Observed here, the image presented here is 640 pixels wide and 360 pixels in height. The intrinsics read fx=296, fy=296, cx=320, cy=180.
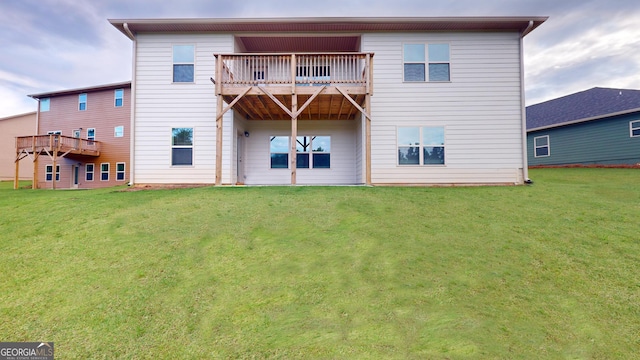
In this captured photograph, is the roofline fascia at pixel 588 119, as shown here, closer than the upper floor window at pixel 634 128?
No

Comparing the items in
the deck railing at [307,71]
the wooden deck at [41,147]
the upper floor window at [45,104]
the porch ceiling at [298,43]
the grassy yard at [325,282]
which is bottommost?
the grassy yard at [325,282]

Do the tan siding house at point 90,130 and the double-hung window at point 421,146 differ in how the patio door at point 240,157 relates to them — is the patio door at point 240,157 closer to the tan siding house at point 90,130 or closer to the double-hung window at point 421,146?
the double-hung window at point 421,146

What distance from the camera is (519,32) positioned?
35.0ft

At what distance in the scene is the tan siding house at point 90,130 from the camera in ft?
68.0

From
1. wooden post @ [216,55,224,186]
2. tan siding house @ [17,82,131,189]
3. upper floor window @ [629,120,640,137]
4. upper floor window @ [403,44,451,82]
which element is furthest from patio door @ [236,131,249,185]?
upper floor window @ [629,120,640,137]

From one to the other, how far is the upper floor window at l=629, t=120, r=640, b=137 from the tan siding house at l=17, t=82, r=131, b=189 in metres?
30.1

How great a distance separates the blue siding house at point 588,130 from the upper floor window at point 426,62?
12.4 meters

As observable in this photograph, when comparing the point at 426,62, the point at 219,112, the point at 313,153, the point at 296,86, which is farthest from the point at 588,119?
the point at 219,112

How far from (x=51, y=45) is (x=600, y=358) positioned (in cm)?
3029

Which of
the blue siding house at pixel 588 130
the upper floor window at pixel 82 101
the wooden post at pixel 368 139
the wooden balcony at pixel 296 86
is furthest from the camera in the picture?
the upper floor window at pixel 82 101

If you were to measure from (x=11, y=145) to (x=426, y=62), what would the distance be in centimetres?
3459

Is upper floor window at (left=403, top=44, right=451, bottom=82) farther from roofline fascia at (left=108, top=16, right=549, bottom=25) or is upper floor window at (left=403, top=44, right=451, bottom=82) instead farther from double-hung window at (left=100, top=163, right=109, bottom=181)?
double-hung window at (left=100, top=163, right=109, bottom=181)

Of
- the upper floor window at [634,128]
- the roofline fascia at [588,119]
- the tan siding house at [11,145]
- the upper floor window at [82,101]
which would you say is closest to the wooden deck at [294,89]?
the roofline fascia at [588,119]

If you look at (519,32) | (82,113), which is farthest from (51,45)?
(519,32)
